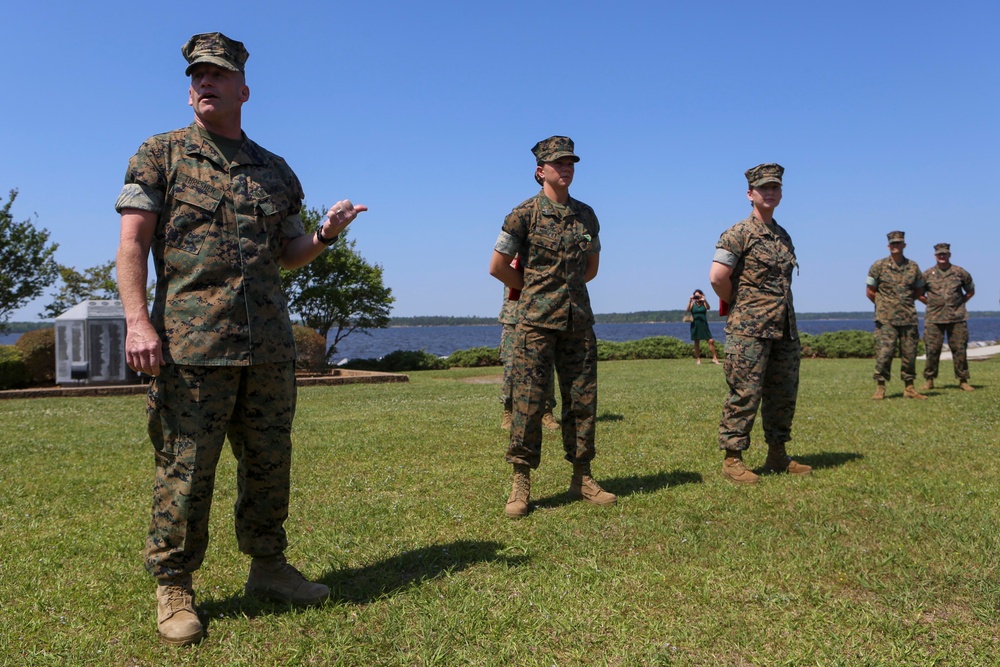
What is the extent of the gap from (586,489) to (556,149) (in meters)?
2.49

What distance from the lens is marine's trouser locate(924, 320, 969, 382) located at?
43.6ft

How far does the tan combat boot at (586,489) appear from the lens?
5.50m

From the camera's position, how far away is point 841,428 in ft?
29.6

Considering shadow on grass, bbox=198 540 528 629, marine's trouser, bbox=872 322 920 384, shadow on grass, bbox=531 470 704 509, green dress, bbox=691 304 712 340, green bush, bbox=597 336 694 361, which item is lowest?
shadow on grass, bbox=198 540 528 629

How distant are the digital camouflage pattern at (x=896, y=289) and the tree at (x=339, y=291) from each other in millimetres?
20716

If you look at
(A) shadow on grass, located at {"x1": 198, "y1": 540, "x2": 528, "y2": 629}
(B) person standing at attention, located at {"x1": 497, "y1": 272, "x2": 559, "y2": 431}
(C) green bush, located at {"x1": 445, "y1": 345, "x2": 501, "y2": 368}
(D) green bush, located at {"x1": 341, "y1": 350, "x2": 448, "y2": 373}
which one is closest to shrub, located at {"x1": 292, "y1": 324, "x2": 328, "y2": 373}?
(D) green bush, located at {"x1": 341, "y1": 350, "x2": 448, "y2": 373}

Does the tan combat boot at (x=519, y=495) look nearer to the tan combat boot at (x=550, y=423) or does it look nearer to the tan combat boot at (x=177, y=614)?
the tan combat boot at (x=177, y=614)

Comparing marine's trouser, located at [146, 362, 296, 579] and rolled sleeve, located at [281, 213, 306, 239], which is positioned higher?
rolled sleeve, located at [281, 213, 306, 239]

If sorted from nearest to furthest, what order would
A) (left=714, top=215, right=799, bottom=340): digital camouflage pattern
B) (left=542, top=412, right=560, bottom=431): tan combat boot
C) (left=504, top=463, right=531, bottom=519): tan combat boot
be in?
(left=504, top=463, right=531, bottom=519): tan combat boot
(left=714, top=215, right=799, bottom=340): digital camouflage pattern
(left=542, top=412, right=560, bottom=431): tan combat boot

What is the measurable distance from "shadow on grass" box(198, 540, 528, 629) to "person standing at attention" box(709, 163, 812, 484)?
8.46 feet

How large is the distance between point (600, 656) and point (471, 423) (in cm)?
701

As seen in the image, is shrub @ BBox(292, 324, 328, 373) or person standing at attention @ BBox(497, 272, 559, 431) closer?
person standing at attention @ BBox(497, 272, 559, 431)

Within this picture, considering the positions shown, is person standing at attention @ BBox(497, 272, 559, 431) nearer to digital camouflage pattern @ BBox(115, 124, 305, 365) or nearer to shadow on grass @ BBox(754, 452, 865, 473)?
shadow on grass @ BBox(754, 452, 865, 473)

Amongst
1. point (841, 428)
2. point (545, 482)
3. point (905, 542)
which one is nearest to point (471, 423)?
point (545, 482)
